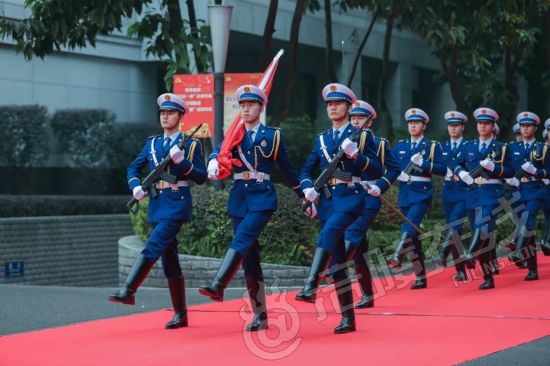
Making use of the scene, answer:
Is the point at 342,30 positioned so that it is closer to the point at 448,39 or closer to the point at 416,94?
the point at 416,94

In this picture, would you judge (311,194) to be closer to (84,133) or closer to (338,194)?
(338,194)

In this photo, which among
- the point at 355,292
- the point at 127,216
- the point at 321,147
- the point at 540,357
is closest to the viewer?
the point at 540,357

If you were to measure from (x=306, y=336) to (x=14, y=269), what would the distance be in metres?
9.72

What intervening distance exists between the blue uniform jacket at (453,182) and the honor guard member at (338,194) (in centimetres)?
440

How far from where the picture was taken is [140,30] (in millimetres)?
16906

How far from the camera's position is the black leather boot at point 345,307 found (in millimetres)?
9359

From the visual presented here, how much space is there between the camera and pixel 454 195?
47.6ft

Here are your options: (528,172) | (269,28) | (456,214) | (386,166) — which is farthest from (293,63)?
(386,166)

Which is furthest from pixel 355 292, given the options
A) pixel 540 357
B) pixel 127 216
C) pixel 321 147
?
pixel 127 216

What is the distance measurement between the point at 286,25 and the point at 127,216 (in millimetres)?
6918

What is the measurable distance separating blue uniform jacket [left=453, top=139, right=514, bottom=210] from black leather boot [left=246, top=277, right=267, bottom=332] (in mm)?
4456

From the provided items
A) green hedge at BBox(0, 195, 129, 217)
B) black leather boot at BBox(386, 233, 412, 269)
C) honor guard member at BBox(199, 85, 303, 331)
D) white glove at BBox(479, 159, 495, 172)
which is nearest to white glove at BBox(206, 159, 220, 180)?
honor guard member at BBox(199, 85, 303, 331)

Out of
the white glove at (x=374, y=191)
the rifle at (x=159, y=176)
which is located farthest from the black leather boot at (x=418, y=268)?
the rifle at (x=159, y=176)

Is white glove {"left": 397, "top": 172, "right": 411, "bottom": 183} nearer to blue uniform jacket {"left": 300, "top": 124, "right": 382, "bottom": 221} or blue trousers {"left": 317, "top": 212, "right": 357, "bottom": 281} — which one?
blue uniform jacket {"left": 300, "top": 124, "right": 382, "bottom": 221}
